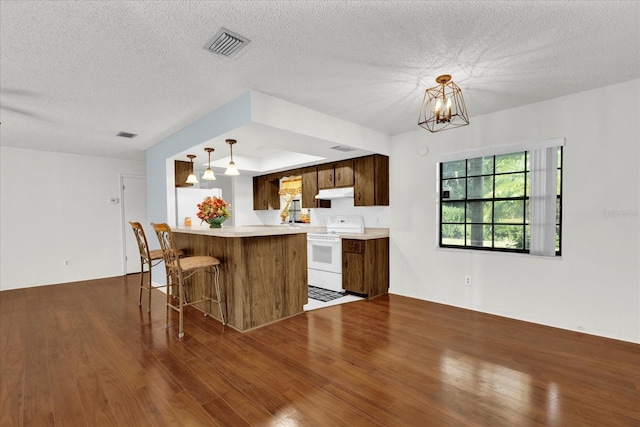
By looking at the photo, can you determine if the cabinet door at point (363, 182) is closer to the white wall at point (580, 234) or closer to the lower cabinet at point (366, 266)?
the lower cabinet at point (366, 266)

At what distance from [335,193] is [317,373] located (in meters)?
3.26

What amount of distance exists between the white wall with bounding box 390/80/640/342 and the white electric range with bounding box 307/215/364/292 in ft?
4.97

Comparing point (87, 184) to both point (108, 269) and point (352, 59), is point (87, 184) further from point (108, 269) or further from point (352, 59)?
point (352, 59)

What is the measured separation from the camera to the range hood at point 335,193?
4.91 metres

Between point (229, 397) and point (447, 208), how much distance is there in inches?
134

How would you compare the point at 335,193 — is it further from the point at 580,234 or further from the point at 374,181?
the point at 580,234

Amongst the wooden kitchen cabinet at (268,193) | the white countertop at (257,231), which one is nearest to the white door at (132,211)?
the wooden kitchen cabinet at (268,193)

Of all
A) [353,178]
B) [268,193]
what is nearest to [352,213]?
[353,178]

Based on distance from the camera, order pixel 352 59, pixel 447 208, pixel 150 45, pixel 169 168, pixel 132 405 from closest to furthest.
Result: pixel 132 405, pixel 150 45, pixel 352 59, pixel 447 208, pixel 169 168

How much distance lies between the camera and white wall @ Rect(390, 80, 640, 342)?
108 inches

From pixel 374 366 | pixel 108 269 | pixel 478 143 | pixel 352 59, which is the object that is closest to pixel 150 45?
pixel 352 59

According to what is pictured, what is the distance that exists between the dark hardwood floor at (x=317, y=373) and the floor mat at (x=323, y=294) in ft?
2.59

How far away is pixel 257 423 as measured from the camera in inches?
67.0

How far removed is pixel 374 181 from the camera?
455 cm
